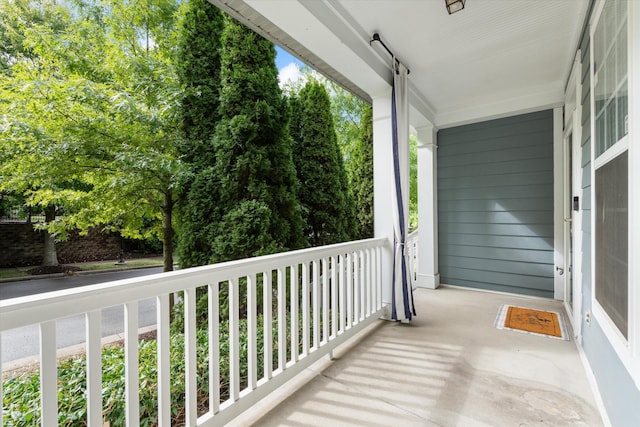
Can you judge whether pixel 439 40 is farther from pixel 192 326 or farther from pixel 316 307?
pixel 192 326

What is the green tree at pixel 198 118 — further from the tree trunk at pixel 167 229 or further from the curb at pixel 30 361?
the curb at pixel 30 361

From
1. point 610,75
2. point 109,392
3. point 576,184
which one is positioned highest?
point 610,75

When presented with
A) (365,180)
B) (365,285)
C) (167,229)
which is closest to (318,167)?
(365,180)

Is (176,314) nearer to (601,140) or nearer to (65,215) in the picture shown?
(65,215)

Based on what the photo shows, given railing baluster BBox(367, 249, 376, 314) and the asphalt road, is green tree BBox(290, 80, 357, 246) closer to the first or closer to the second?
railing baluster BBox(367, 249, 376, 314)

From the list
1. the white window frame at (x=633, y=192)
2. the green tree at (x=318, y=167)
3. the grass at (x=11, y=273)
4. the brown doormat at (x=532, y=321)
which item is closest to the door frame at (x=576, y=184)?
the brown doormat at (x=532, y=321)

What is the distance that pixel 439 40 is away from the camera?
8.76 feet

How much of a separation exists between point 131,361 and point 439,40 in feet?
10.5

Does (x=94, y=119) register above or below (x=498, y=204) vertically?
above

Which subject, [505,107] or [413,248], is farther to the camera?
[413,248]

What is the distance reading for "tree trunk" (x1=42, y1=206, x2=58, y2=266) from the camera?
3490mm

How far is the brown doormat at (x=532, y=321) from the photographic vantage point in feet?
9.15

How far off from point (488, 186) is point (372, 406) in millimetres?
3523

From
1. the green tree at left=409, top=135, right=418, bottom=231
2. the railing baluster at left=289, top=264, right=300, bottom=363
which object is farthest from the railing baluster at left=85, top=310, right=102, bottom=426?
the green tree at left=409, top=135, right=418, bottom=231
